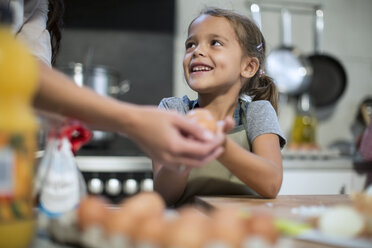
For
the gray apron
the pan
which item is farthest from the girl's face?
the pan

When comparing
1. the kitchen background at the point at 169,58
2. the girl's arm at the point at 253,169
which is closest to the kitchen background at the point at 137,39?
the kitchen background at the point at 169,58

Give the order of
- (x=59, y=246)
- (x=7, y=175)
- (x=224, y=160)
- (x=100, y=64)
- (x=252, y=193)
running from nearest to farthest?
(x=7, y=175) < (x=59, y=246) < (x=224, y=160) < (x=252, y=193) < (x=100, y=64)

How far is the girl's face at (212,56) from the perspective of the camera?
1.25 metres

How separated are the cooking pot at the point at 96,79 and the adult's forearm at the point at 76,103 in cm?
140

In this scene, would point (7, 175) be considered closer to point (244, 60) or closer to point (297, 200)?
point (297, 200)

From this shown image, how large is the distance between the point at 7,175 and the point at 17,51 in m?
Answer: 0.12

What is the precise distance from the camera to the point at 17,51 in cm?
46

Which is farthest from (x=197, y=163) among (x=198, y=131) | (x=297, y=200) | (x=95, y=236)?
(x=297, y=200)

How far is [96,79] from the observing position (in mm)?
2111

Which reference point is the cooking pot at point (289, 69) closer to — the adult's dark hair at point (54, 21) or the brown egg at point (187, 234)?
the adult's dark hair at point (54, 21)

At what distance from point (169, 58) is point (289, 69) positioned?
73 cm

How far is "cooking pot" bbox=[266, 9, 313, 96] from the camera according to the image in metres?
2.71

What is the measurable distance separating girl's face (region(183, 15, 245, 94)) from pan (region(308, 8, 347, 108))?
62.1 inches

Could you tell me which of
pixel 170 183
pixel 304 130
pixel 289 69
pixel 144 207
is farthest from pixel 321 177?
pixel 144 207
